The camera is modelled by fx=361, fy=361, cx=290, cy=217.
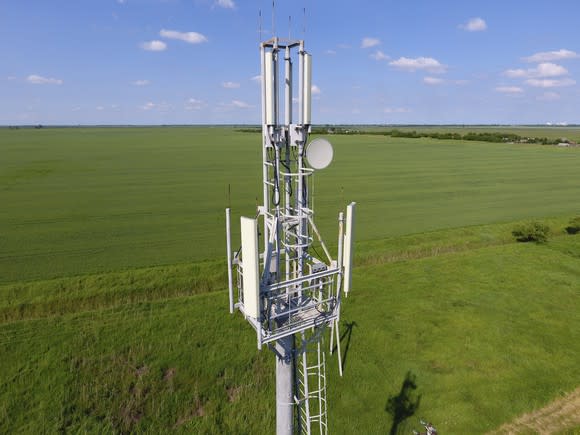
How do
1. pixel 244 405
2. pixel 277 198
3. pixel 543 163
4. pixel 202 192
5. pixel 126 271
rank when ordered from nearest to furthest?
pixel 277 198
pixel 244 405
pixel 126 271
pixel 202 192
pixel 543 163

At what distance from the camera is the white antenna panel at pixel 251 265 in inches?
310

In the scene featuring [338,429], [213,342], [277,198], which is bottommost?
[338,429]

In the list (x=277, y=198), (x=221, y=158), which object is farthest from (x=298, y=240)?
(x=221, y=158)

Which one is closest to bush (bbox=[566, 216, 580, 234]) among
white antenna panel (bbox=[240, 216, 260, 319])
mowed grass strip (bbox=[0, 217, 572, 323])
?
mowed grass strip (bbox=[0, 217, 572, 323])

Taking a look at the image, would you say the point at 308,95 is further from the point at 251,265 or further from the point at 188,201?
the point at 188,201

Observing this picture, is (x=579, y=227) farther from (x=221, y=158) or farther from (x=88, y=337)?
(x=221, y=158)

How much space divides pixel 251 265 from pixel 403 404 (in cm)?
1357

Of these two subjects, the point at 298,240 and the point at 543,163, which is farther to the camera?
the point at 543,163

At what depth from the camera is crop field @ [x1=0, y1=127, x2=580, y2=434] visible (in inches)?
656

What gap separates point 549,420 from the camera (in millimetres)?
16062

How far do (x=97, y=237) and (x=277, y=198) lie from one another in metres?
29.8

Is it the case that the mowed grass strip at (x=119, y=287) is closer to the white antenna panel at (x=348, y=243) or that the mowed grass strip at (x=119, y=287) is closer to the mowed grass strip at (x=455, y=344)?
the mowed grass strip at (x=455, y=344)

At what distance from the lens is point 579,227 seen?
41.0 meters

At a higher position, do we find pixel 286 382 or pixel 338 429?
pixel 286 382
